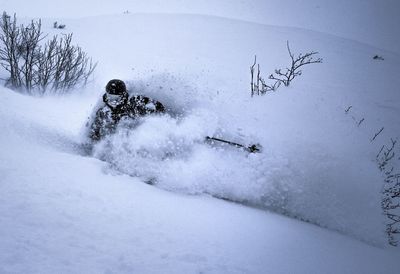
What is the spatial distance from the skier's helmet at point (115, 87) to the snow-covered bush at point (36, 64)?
482 cm

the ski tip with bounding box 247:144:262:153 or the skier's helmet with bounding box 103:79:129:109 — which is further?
the skier's helmet with bounding box 103:79:129:109

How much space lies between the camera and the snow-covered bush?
7.76m

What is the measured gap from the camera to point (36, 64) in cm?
805

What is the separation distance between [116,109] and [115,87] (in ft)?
1.17

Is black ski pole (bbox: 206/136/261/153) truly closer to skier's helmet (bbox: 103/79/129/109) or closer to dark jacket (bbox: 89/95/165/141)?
dark jacket (bbox: 89/95/165/141)

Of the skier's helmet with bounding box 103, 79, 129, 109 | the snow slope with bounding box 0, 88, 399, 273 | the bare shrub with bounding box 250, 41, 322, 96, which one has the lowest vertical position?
the snow slope with bounding box 0, 88, 399, 273

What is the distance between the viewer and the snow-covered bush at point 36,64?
25.5ft

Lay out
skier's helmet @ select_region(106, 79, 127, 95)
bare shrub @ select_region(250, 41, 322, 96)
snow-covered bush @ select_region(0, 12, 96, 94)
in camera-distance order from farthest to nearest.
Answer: snow-covered bush @ select_region(0, 12, 96, 94) < bare shrub @ select_region(250, 41, 322, 96) < skier's helmet @ select_region(106, 79, 127, 95)

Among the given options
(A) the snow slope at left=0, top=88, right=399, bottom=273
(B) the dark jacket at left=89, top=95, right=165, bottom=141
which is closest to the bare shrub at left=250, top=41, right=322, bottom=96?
(B) the dark jacket at left=89, top=95, right=165, bottom=141

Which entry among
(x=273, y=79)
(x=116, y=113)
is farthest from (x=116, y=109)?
(x=273, y=79)

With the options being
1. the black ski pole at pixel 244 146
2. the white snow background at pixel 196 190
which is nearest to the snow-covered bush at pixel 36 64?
the white snow background at pixel 196 190

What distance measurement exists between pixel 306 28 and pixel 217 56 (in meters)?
10.1

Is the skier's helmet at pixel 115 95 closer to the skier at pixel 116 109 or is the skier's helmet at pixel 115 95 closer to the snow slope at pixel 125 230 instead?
the skier at pixel 116 109

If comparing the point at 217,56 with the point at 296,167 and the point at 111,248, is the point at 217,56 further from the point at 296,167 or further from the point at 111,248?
the point at 111,248
